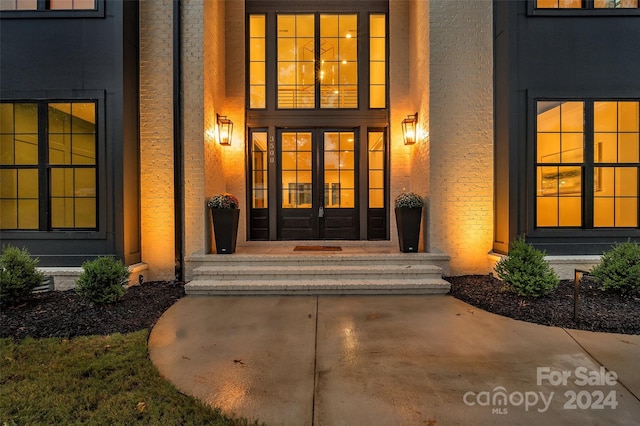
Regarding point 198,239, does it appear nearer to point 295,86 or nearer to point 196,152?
point 196,152

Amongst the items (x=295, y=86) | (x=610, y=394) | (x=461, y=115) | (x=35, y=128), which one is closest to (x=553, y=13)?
(x=461, y=115)

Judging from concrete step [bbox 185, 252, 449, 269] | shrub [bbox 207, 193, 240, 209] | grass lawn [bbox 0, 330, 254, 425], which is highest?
shrub [bbox 207, 193, 240, 209]

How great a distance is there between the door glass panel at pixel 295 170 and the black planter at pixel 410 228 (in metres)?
2.14

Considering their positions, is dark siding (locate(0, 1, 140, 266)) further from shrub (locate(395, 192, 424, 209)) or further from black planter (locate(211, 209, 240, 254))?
shrub (locate(395, 192, 424, 209))

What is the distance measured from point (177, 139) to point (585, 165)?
6.45m

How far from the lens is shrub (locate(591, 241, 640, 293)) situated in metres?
3.81

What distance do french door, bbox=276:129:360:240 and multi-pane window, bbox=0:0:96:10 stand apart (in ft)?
11.8

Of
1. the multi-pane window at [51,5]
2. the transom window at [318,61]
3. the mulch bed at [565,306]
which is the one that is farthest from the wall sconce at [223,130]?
the mulch bed at [565,306]

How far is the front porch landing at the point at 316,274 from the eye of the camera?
4.34 m

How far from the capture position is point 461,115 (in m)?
5.23

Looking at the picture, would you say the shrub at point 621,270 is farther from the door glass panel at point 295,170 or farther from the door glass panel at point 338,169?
the door glass panel at point 295,170

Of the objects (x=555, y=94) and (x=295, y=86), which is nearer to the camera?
(x=555, y=94)

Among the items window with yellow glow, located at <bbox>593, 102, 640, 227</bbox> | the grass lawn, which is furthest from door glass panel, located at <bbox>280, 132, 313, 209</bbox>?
window with yellow glow, located at <bbox>593, 102, 640, 227</bbox>

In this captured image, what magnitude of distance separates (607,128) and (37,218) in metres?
9.00
